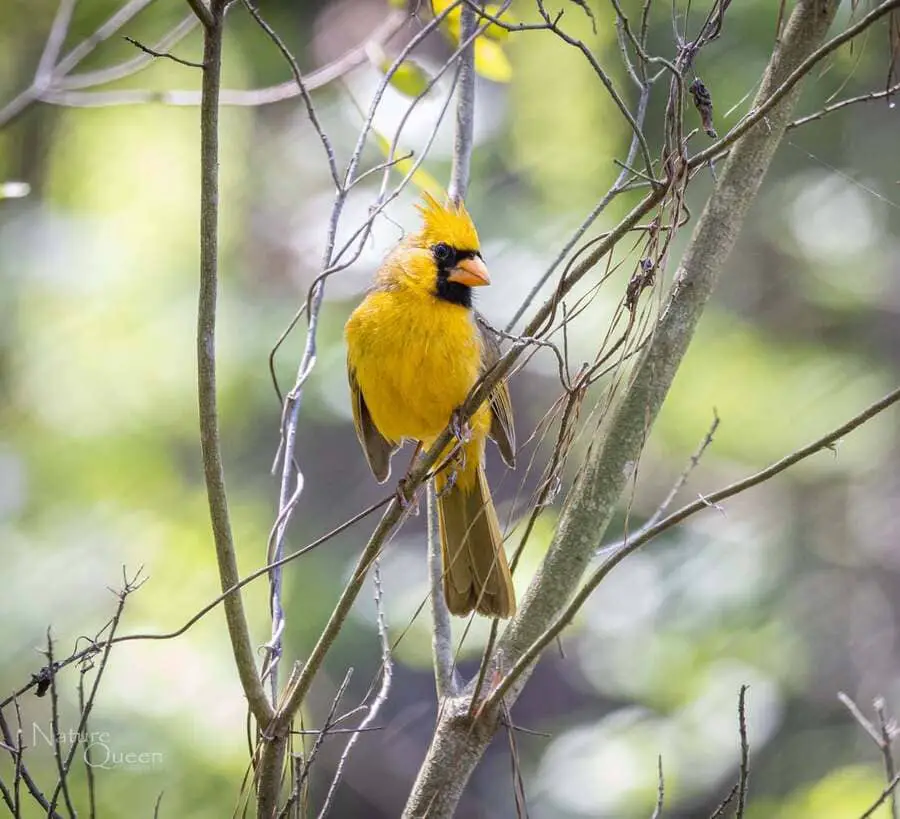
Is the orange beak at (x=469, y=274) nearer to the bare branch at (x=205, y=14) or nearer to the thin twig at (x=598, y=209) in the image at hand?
the thin twig at (x=598, y=209)

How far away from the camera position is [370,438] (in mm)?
3695

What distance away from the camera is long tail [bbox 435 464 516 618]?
2998mm

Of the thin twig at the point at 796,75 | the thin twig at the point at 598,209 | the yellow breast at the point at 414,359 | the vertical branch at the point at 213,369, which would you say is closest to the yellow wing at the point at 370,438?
the yellow breast at the point at 414,359

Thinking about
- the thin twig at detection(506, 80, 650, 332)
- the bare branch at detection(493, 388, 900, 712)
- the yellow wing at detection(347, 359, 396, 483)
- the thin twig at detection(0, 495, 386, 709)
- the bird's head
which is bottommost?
the bare branch at detection(493, 388, 900, 712)

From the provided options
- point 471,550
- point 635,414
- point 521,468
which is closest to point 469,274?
point 471,550

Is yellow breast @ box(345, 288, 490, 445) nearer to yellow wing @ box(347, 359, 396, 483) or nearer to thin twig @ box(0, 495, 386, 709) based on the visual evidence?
yellow wing @ box(347, 359, 396, 483)

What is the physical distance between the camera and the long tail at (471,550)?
3.00 metres

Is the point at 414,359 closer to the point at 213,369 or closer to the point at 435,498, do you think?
the point at 435,498

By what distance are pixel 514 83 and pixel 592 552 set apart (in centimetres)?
336

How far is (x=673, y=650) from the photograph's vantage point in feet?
14.7

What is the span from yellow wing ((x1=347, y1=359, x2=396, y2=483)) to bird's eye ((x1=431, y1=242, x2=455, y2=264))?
44 cm

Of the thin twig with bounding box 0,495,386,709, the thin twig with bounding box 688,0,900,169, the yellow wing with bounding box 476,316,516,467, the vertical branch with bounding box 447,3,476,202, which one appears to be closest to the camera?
the thin twig with bounding box 688,0,900,169

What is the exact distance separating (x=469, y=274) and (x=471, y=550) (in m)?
0.84

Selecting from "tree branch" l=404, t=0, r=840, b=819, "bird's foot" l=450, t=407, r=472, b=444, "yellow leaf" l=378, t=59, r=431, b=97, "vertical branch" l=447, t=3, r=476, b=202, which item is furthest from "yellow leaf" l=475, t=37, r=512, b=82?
"bird's foot" l=450, t=407, r=472, b=444
